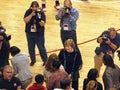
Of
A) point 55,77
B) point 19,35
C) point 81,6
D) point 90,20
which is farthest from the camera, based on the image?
point 81,6

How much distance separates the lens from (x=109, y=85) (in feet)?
23.6

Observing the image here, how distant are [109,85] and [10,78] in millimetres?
1830

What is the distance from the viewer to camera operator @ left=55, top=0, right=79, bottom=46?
372 inches

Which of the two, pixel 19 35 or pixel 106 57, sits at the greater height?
pixel 106 57

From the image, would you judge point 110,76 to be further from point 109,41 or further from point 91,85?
point 109,41

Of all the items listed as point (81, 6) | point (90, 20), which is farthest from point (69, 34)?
point (81, 6)

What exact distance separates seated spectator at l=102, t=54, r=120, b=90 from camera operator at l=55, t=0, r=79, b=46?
2.49 metres

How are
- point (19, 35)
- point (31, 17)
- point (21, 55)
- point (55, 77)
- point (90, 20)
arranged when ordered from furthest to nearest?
point (90, 20)
point (19, 35)
point (31, 17)
point (21, 55)
point (55, 77)

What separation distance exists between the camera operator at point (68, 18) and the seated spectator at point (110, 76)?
8.16ft

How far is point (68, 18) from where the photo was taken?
959 centimetres

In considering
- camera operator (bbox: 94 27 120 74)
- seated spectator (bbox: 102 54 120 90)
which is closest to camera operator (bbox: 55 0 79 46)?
camera operator (bbox: 94 27 120 74)

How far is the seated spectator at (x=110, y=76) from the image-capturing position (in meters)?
7.19

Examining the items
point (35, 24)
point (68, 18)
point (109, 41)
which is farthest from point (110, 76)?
point (35, 24)

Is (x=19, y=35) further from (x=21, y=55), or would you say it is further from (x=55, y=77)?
(x=55, y=77)
